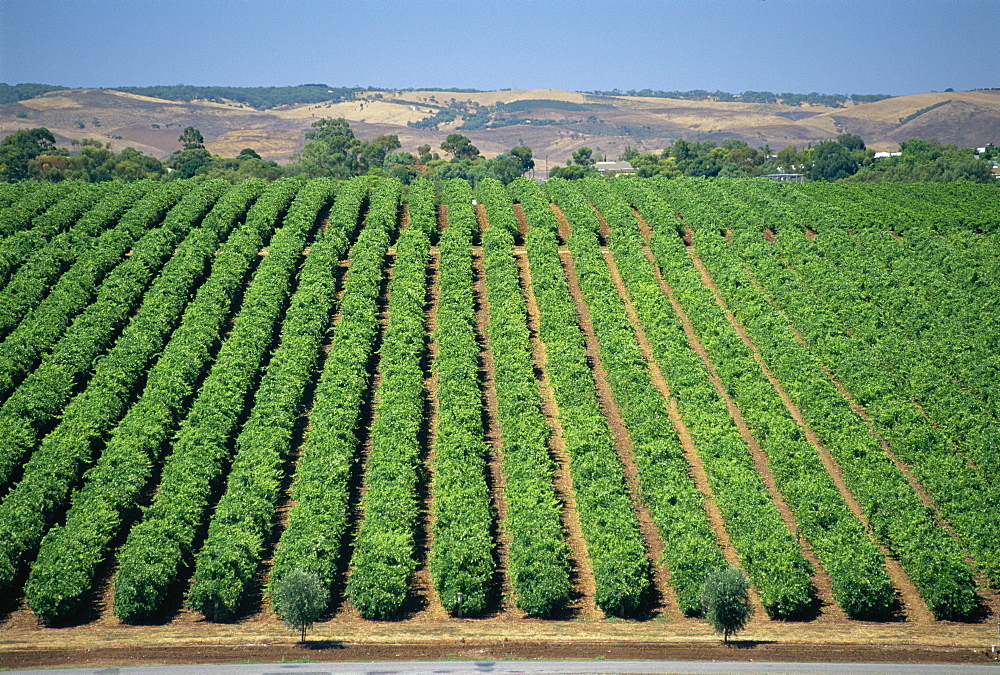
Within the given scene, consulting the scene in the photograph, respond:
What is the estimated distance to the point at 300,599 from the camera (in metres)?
33.8

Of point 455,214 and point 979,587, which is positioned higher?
point 455,214

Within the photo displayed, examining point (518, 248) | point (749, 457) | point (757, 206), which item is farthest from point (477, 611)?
point (757, 206)

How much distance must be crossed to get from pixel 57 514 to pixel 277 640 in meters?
14.3

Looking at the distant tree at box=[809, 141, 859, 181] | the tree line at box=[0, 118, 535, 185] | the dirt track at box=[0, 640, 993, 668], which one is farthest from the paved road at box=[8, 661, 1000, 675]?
the distant tree at box=[809, 141, 859, 181]

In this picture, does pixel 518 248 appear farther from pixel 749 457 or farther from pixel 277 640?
pixel 277 640

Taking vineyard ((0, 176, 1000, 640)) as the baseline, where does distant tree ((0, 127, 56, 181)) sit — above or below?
above

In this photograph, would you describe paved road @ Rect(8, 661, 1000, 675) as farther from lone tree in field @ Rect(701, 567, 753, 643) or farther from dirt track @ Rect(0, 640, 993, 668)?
lone tree in field @ Rect(701, 567, 753, 643)

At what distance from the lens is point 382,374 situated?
5341 centimetres

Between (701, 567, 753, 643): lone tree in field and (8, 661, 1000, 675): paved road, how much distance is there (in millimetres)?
1506

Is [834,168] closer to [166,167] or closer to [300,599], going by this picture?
[166,167]

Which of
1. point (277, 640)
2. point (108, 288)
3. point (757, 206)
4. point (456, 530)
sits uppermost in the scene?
point (757, 206)

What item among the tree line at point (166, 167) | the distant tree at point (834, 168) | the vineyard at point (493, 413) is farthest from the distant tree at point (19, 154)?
the distant tree at point (834, 168)

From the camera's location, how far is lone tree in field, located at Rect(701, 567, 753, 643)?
33.7m

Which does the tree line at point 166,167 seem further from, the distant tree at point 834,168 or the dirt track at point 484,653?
the dirt track at point 484,653
